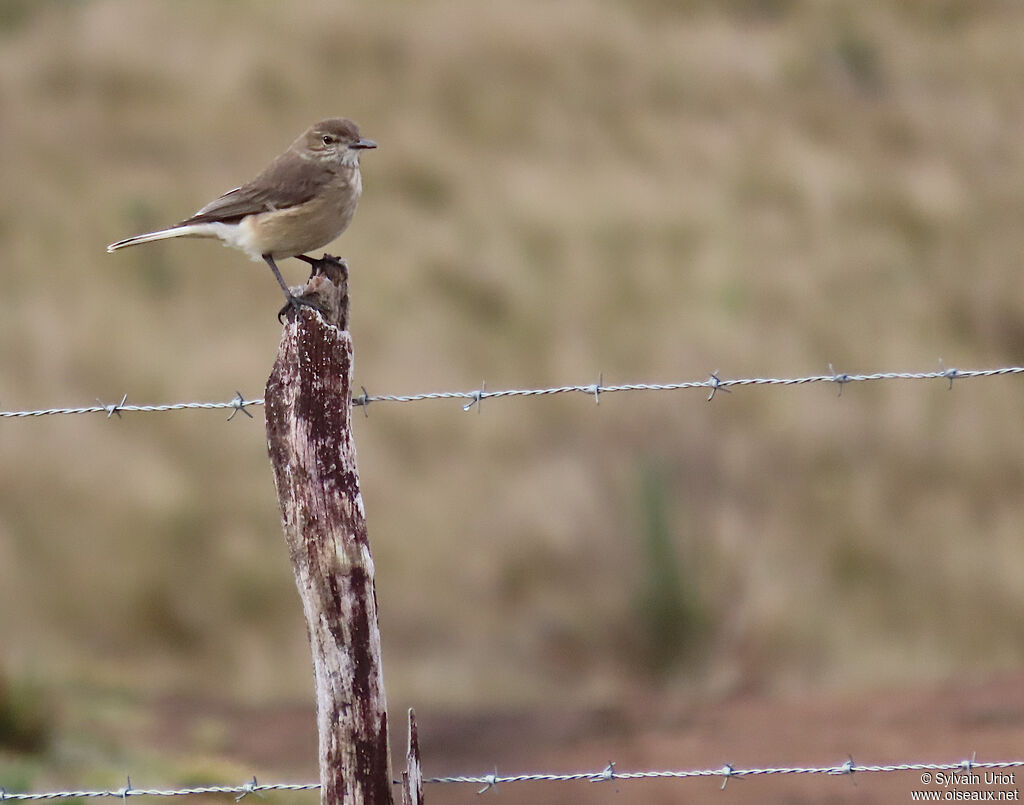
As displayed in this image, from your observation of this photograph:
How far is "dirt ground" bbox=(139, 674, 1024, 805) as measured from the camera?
8297 mm

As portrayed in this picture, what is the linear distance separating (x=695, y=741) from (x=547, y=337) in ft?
24.9

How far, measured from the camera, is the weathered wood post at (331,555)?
4.04 meters

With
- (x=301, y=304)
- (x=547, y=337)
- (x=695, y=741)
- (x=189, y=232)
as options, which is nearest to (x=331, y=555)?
(x=301, y=304)

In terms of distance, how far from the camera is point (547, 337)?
16.1 meters

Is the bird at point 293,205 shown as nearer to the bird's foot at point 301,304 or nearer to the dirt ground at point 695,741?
the bird's foot at point 301,304

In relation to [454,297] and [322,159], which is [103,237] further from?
[322,159]

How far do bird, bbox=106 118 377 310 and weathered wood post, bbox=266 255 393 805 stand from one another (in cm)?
168

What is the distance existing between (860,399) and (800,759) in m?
6.62

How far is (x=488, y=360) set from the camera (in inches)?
614

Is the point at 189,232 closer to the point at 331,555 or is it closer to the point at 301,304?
the point at 301,304

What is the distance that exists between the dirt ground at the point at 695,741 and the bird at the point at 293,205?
11.9 ft

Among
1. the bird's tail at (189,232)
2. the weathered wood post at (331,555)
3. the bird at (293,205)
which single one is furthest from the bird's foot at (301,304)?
the bird's tail at (189,232)

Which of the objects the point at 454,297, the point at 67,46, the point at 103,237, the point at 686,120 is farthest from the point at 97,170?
the point at 686,120

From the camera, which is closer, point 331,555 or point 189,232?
point 331,555
